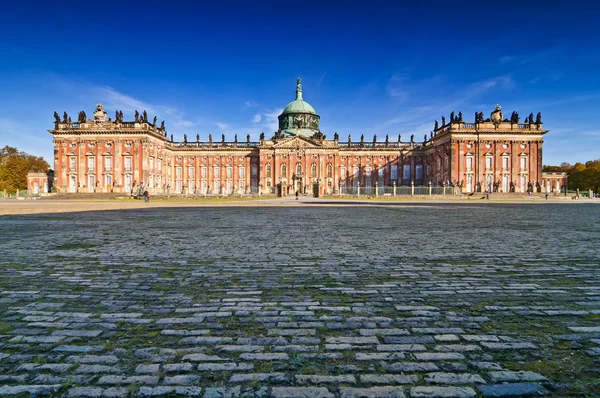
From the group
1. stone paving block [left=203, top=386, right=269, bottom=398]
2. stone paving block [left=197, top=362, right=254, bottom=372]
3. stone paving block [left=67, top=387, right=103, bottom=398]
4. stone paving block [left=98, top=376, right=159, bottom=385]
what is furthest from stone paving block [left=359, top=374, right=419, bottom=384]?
stone paving block [left=67, top=387, right=103, bottom=398]

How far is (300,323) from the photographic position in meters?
3.29

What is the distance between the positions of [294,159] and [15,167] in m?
58.4

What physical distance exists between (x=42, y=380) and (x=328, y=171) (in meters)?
A: 67.7

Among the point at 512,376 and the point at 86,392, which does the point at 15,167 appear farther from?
the point at 512,376

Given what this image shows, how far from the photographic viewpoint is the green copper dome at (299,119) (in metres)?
74.7

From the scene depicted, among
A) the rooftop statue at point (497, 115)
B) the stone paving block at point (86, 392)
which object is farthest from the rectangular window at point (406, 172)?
the stone paving block at point (86, 392)

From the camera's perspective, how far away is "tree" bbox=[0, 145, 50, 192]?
6725 centimetres

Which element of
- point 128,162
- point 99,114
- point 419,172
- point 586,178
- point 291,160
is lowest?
point 586,178

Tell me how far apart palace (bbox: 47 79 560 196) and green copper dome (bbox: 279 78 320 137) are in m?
0.25

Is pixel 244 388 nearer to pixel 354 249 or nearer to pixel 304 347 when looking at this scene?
pixel 304 347

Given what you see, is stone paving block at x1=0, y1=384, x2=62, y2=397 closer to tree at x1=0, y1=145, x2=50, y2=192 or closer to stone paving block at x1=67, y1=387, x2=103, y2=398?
stone paving block at x1=67, y1=387, x2=103, y2=398

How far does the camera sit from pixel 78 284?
4.62 m

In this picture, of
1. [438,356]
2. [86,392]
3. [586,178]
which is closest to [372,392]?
[438,356]

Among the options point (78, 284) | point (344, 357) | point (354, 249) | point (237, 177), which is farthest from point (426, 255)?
point (237, 177)
